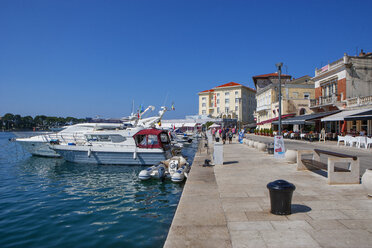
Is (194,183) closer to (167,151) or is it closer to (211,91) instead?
(167,151)

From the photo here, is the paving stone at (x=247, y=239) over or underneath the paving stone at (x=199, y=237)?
over

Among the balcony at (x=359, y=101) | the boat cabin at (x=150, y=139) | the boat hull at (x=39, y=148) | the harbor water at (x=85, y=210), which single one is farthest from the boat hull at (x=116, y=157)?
the balcony at (x=359, y=101)

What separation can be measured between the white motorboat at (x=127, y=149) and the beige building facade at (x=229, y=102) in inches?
2783

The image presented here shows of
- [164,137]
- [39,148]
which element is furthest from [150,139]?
[39,148]

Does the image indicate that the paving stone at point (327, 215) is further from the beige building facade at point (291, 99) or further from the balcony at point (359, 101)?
the beige building facade at point (291, 99)

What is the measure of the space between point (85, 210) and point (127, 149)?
31.6ft

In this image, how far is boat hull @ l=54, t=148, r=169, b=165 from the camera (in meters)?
18.6

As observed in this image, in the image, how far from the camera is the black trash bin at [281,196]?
516 cm

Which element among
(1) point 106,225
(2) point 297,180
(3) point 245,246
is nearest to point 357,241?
(3) point 245,246

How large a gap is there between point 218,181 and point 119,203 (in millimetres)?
4117

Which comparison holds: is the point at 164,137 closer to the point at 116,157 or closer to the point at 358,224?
the point at 116,157

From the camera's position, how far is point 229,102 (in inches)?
3706

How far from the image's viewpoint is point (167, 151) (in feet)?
62.5

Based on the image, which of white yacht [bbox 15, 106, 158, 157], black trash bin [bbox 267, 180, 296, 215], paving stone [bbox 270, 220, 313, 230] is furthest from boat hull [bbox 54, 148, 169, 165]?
paving stone [bbox 270, 220, 313, 230]
